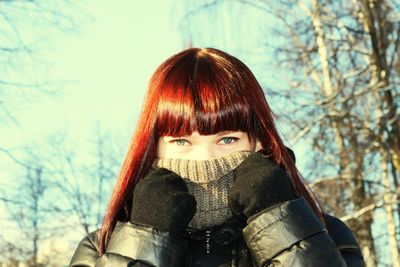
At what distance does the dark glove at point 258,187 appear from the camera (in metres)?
2.22

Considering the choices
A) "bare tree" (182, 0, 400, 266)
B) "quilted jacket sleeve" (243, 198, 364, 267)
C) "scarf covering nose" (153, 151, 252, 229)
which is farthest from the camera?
"bare tree" (182, 0, 400, 266)

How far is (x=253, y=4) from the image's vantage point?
13.7 m

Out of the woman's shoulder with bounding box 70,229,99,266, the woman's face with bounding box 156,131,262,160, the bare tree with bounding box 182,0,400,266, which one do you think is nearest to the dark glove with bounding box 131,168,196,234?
the woman's face with bounding box 156,131,262,160

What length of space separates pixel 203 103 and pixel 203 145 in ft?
0.45

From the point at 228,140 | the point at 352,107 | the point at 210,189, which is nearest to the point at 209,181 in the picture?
the point at 210,189

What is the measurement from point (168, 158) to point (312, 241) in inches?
21.8

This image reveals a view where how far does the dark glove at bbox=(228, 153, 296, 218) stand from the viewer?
87.4 inches

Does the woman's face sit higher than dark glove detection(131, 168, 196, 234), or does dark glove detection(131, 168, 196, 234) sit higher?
the woman's face

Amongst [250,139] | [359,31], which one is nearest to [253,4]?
[359,31]

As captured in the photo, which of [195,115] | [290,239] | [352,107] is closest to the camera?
[290,239]

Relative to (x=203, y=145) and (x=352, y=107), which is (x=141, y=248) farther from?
(x=352, y=107)

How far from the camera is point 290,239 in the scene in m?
2.14

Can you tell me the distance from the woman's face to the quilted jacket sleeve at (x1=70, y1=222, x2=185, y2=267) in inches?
11.5

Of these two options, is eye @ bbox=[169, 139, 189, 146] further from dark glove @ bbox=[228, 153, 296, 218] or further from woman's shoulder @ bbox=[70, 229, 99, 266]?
woman's shoulder @ bbox=[70, 229, 99, 266]
